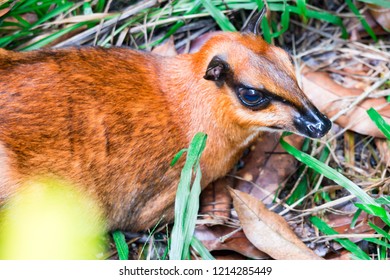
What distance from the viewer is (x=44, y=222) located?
568cm

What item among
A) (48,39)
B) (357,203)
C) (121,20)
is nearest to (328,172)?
(357,203)

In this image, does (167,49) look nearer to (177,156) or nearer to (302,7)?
(302,7)

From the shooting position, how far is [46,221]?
5.68m

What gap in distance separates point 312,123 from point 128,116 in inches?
65.7

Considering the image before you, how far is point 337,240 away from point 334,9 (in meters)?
2.81

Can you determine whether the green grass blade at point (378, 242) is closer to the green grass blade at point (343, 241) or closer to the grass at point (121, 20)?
the green grass blade at point (343, 241)

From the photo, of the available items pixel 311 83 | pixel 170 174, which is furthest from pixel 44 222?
pixel 311 83

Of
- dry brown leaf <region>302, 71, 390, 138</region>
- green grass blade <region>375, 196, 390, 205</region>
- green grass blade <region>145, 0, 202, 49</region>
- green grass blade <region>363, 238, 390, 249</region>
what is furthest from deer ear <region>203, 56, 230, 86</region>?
green grass blade <region>363, 238, 390, 249</region>

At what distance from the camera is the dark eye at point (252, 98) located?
554 centimetres

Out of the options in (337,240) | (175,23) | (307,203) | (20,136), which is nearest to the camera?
(20,136)

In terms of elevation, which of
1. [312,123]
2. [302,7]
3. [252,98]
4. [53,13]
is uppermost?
[53,13]

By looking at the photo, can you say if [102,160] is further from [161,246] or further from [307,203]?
[307,203]

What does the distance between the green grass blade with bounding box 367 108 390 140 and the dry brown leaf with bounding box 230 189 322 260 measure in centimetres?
130

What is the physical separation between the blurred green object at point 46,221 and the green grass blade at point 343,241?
2106 millimetres
